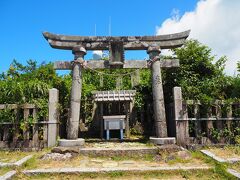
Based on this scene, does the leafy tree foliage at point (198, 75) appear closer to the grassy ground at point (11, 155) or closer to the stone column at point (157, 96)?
the stone column at point (157, 96)

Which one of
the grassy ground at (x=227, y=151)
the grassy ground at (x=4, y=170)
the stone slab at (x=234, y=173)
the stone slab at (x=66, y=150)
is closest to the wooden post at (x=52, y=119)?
the stone slab at (x=66, y=150)

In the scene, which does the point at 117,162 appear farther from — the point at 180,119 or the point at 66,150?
the point at 180,119

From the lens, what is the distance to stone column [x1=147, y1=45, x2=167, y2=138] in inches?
338

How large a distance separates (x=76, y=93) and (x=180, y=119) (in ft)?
13.7

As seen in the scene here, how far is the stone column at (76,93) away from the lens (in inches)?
334

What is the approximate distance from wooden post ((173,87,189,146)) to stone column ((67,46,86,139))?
12.5 ft

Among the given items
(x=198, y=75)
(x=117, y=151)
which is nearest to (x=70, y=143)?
(x=117, y=151)

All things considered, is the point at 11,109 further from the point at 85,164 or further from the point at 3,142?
the point at 85,164

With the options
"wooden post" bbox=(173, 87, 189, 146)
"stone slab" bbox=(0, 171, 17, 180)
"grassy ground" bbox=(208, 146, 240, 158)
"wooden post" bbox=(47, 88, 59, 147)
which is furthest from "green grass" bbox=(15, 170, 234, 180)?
"wooden post" bbox=(47, 88, 59, 147)

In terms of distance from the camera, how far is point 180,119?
851 cm

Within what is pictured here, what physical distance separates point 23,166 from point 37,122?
2.49 m

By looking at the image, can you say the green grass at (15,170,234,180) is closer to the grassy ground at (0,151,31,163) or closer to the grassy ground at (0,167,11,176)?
the grassy ground at (0,167,11,176)

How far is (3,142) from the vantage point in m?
8.49

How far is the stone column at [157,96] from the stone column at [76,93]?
2901 mm
